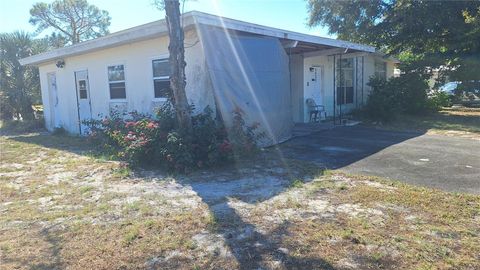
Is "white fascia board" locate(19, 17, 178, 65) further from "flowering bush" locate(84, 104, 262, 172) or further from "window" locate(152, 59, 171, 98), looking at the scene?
"flowering bush" locate(84, 104, 262, 172)

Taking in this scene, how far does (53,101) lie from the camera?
13.9m

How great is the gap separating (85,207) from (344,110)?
479 inches

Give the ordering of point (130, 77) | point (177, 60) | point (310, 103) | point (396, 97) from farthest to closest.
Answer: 1. point (396, 97)
2. point (310, 103)
3. point (130, 77)
4. point (177, 60)

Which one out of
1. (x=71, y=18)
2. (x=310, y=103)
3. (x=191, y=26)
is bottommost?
(x=310, y=103)

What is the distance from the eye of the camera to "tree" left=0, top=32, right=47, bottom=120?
1655cm

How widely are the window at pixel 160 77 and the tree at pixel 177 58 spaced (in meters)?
1.92

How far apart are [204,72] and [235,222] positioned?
4.54 meters

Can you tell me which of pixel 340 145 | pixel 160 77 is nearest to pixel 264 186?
pixel 340 145

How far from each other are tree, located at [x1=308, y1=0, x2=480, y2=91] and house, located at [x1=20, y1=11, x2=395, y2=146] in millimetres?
5190

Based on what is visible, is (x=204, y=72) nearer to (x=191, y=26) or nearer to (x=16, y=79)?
(x=191, y=26)

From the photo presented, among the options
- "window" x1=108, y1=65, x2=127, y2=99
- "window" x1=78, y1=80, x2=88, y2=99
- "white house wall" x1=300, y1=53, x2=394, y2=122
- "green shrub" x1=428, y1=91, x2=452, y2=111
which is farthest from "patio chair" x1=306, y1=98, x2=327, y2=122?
"window" x1=78, y1=80, x2=88, y2=99

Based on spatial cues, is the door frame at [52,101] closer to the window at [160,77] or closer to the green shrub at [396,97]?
the window at [160,77]

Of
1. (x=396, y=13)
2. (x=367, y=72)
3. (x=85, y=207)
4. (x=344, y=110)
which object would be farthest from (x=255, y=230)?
(x=396, y=13)

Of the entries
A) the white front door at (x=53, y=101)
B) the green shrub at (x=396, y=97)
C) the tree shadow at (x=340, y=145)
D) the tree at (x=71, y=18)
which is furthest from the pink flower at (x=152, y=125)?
the tree at (x=71, y=18)
